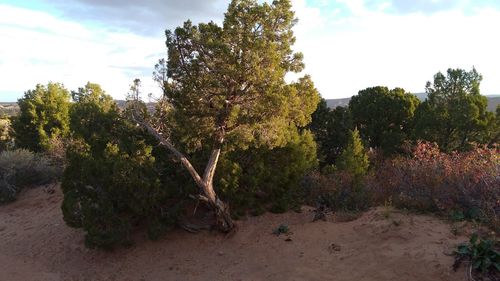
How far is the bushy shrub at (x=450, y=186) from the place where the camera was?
8.47 metres

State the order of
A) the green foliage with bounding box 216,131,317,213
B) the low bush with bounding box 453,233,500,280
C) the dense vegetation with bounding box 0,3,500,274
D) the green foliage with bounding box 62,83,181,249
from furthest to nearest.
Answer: the green foliage with bounding box 216,131,317,213 → the green foliage with bounding box 62,83,181,249 → the dense vegetation with bounding box 0,3,500,274 → the low bush with bounding box 453,233,500,280

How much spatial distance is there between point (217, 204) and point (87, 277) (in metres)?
3.68

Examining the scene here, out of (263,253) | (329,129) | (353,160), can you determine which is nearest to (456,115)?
(329,129)

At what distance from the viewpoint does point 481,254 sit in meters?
6.89

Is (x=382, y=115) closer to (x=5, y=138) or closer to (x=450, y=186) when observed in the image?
(x=450, y=186)

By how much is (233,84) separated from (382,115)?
20.6 metres

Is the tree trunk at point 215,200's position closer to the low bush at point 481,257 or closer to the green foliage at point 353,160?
the low bush at point 481,257

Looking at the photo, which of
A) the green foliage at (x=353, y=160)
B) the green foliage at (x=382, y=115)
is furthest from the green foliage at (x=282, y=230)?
the green foliage at (x=382, y=115)

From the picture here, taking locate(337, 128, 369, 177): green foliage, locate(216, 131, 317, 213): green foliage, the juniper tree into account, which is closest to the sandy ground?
locate(216, 131, 317, 213): green foliage

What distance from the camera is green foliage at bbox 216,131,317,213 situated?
11.9m

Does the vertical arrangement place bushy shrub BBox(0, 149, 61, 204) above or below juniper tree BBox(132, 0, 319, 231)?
below

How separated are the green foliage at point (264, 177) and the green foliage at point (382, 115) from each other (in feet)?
52.2

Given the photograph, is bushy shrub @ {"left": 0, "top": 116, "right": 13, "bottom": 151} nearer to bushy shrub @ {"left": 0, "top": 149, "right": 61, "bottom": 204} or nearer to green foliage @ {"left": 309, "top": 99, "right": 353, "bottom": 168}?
bushy shrub @ {"left": 0, "top": 149, "right": 61, "bottom": 204}

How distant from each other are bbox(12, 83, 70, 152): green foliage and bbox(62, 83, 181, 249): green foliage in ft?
42.3
